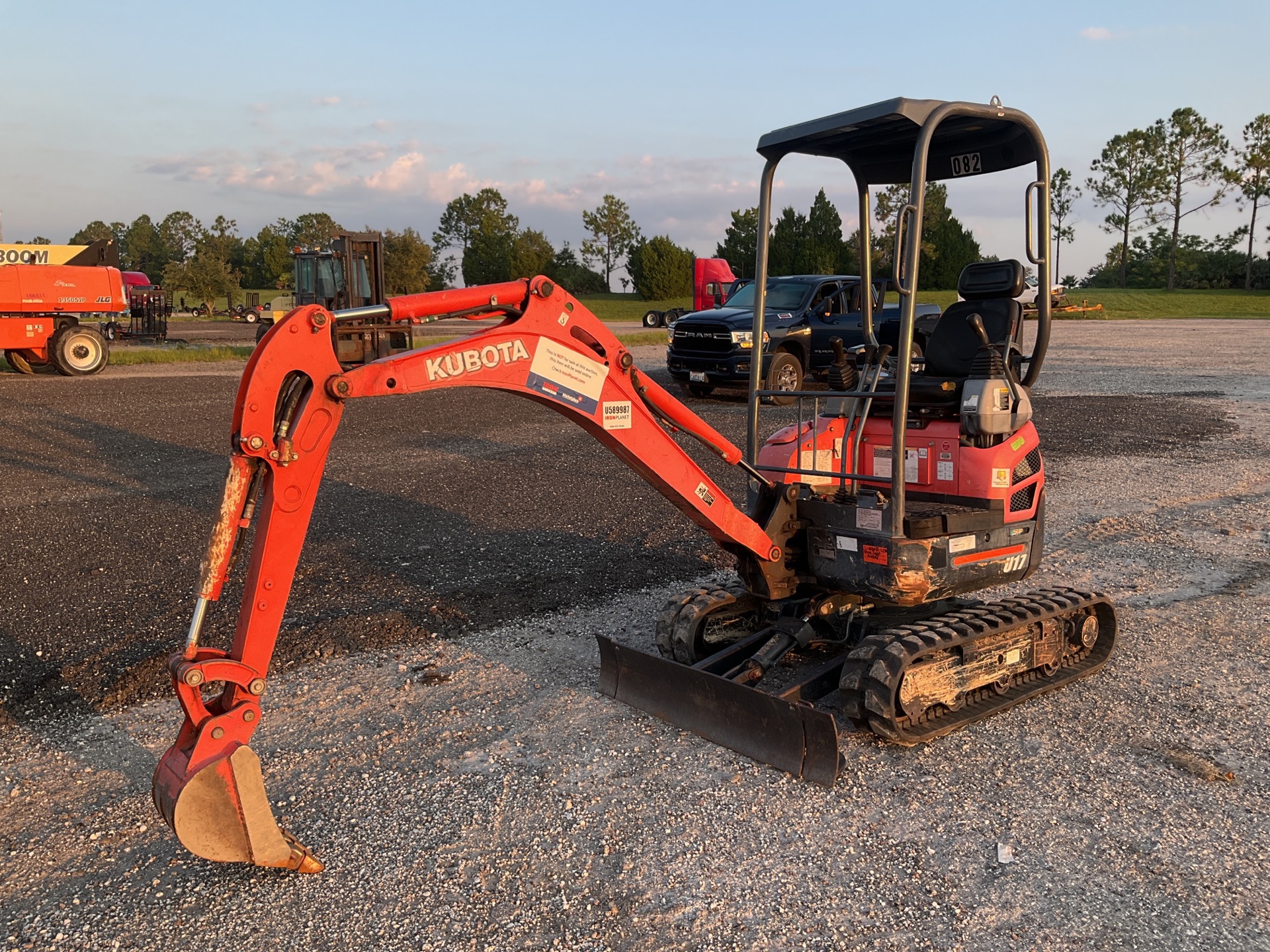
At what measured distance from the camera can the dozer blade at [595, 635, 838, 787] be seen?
451cm

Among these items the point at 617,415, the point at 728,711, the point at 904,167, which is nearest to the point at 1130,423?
the point at 904,167

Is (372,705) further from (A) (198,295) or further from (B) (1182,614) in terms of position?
(A) (198,295)

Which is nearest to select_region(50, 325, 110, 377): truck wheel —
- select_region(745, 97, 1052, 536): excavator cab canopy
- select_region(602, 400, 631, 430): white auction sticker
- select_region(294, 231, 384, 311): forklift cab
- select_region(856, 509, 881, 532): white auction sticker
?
select_region(294, 231, 384, 311): forklift cab

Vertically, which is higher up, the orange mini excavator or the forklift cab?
the forklift cab

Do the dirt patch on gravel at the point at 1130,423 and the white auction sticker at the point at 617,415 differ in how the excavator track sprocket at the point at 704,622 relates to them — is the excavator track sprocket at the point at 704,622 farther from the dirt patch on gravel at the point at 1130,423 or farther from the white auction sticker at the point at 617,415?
the dirt patch on gravel at the point at 1130,423

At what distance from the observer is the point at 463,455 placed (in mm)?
13117

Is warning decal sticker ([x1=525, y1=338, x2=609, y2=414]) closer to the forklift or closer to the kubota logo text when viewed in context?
the kubota logo text

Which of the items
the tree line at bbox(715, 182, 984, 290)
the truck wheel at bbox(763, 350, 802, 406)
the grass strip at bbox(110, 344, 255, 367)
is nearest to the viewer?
the truck wheel at bbox(763, 350, 802, 406)

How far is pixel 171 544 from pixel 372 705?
4.15m

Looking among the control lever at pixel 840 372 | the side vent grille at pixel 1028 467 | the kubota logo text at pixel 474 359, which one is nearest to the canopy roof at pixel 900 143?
the control lever at pixel 840 372

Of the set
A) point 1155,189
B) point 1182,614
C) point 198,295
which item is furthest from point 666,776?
point 1155,189

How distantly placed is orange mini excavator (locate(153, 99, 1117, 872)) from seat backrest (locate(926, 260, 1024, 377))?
0.05 ft

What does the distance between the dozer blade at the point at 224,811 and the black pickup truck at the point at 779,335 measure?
48.9ft

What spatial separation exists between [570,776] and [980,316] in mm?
3436
